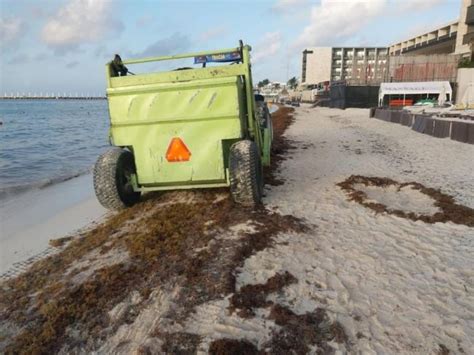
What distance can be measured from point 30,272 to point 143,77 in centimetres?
336

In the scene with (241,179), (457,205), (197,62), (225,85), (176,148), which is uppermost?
(197,62)

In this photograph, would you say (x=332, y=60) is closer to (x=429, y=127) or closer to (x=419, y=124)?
(x=419, y=124)

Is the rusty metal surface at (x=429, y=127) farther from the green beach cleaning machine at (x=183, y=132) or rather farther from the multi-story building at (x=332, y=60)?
the multi-story building at (x=332, y=60)

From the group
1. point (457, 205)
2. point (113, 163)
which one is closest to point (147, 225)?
point (113, 163)

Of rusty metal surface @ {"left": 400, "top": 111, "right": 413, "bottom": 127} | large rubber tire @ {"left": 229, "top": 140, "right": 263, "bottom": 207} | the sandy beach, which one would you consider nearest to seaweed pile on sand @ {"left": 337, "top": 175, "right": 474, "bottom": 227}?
the sandy beach

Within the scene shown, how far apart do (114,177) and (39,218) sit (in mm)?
2485

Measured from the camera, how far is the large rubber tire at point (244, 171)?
5.50 meters

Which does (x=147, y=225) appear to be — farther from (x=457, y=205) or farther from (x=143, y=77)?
(x=457, y=205)

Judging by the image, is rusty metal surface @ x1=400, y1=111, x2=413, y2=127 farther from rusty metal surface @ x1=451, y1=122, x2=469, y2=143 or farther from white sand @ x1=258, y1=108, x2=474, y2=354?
white sand @ x1=258, y1=108, x2=474, y2=354

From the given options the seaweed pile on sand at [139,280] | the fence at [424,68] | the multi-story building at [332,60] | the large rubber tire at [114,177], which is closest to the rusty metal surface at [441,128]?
the seaweed pile on sand at [139,280]

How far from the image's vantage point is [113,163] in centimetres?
581

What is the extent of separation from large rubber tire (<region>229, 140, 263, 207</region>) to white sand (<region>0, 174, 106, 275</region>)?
275 cm

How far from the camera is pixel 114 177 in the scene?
229 inches

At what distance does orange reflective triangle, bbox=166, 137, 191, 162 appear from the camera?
573cm
